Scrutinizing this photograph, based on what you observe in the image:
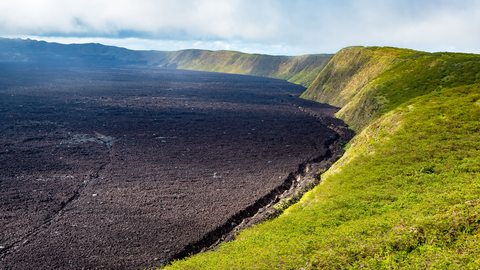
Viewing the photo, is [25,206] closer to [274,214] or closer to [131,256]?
Result: [131,256]

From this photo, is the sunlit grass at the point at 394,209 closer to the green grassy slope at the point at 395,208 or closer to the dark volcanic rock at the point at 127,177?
the green grassy slope at the point at 395,208

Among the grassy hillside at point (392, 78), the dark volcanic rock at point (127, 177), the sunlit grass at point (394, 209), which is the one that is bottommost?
the dark volcanic rock at point (127, 177)

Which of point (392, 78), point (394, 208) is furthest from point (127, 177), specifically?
point (392, 78)

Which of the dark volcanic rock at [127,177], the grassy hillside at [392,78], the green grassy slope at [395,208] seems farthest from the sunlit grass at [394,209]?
the grassy hillside at [392,78]

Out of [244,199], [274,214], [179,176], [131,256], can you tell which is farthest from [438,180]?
[179,176]

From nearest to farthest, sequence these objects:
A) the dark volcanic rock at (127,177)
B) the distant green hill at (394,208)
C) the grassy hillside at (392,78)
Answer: the distant green hill at (394,208)
the dark volcanic rock at (127,177)
the grassy hillside at (392,78)

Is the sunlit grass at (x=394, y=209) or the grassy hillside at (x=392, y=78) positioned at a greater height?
the grassy hillside at (x=392, y=78)

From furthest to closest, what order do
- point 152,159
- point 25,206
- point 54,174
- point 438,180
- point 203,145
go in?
point 203,145
point 152,159
point 54,174
point 25,206
point 438,180
